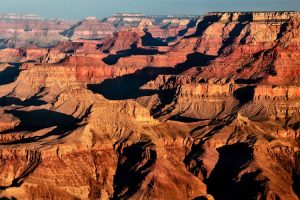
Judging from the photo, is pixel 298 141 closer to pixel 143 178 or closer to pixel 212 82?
pixel 143 178

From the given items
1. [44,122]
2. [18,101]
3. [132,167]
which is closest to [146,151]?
[132,167]

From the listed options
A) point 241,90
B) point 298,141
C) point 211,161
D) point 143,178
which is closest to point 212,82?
point 241,90

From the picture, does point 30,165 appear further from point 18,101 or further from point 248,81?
point 18,101

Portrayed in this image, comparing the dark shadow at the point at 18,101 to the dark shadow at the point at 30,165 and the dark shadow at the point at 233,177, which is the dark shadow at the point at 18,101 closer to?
the dark shadow at the point at 233,177

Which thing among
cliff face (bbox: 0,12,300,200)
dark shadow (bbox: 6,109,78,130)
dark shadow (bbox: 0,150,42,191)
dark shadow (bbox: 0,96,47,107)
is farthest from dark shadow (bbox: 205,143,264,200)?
dark shadow (bbox: 0,96,47,107)

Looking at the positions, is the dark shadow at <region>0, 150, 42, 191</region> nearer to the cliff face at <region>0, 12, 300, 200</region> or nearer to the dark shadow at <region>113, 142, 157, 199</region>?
the cliff face at <region>0, 12, 300, 200</region>
